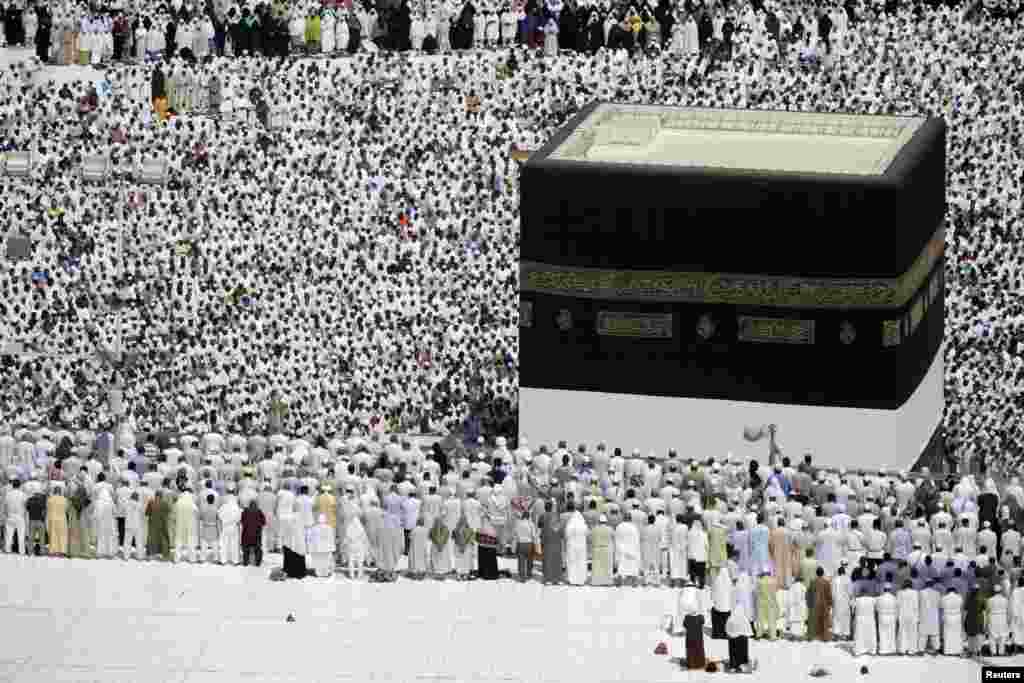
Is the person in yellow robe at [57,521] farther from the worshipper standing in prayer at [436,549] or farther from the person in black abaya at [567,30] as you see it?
the person in black abaya at [567,30]

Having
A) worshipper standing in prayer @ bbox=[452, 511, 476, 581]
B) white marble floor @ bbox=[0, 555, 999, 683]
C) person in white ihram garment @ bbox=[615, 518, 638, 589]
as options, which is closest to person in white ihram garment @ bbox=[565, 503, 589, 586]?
white marble floor @ bbox=[0, 555, 999, 683]

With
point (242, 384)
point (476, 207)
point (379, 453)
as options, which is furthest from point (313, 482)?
point (476, 207)

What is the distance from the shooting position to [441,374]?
2891 inches

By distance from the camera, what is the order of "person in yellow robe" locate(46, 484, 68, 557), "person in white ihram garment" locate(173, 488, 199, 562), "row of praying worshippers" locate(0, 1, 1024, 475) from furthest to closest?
1. "row of praying worshippers" locate(0, 1, 1024, 475)
2. "person in yellow robe" locate(46, 484, 68, 557)
3. "person in white ihram garment" locate(173, 488, 199, 562)

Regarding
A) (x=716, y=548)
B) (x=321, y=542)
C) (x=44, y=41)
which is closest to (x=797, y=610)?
(x=716, y=548)

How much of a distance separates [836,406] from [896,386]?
97cm

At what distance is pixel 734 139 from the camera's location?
7275 cm

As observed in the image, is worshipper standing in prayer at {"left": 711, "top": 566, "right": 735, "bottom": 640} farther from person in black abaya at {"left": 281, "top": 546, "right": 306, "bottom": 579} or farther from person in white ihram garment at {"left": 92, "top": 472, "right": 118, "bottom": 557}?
person in white ihram garment at {"left": 92, "top": 472, "right": 118, "bottom": 557}

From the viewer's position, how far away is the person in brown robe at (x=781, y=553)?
62.8 m

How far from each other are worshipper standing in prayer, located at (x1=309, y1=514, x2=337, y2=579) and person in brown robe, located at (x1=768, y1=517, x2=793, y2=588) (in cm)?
614

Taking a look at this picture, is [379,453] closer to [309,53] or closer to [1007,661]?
[1007,661]

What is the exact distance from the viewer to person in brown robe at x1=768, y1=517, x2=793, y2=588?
2473 inches

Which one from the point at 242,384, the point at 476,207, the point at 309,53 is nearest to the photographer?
the point at 242,384

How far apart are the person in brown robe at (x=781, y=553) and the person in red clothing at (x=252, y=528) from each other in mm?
7225
